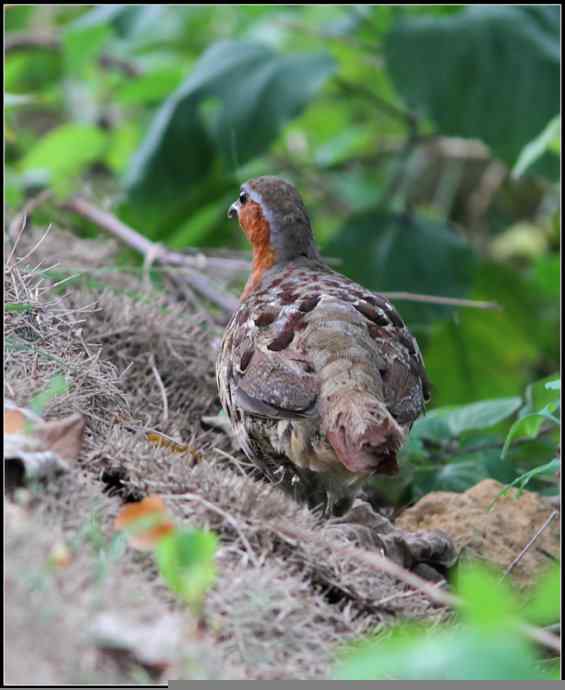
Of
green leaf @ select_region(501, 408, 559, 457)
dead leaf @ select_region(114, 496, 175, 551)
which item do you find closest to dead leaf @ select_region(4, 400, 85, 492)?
dead leaf @ select_region(114, 496, 175, 551)

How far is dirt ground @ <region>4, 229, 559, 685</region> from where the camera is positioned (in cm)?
192

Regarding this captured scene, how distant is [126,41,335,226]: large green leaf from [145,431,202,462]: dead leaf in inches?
123

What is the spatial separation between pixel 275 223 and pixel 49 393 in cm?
199

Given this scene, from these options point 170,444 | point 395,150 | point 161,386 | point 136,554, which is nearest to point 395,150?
point 395,150

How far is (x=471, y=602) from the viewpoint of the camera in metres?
1.64

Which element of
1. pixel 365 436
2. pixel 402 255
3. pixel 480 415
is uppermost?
pixel 365 436

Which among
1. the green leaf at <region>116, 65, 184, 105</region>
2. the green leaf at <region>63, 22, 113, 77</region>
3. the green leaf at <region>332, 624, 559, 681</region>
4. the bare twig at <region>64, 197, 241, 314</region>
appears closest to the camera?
the green leaf at <region>332, 624, 559, 681</region>

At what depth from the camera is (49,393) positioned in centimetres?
267

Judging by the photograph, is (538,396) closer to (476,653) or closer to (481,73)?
(481,73)

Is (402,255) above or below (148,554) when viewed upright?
below

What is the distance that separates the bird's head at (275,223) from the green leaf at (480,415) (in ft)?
3.00

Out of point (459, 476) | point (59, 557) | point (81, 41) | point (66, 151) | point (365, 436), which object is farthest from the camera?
point (66, 151)

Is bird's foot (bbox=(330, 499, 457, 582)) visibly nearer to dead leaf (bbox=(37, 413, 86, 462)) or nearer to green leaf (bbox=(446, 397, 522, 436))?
dead leaf (bbox=(37, 413, 86, 462))

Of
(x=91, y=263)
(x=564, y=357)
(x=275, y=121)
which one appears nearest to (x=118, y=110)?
(x=275, y=121)
